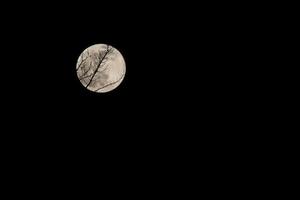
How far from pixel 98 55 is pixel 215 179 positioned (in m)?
2.45

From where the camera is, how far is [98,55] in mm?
4398

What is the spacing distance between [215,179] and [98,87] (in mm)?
2186

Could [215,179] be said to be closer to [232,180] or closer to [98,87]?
[232,180]

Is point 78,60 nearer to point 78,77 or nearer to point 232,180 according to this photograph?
point 78,77

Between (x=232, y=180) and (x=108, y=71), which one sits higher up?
(x=108, y=71)

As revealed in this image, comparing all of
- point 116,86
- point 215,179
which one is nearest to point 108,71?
point 116,86

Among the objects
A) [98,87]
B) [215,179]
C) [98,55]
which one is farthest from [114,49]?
[215,179]

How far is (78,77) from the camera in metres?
4.38

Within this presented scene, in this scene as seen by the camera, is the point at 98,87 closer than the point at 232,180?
Yes

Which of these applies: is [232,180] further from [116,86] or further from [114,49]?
[114,49]

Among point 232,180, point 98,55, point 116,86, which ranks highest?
point 98,55

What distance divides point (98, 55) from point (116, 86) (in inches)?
17.7

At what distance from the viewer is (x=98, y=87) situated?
14.5 ft

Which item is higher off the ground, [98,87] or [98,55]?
[98,55]
